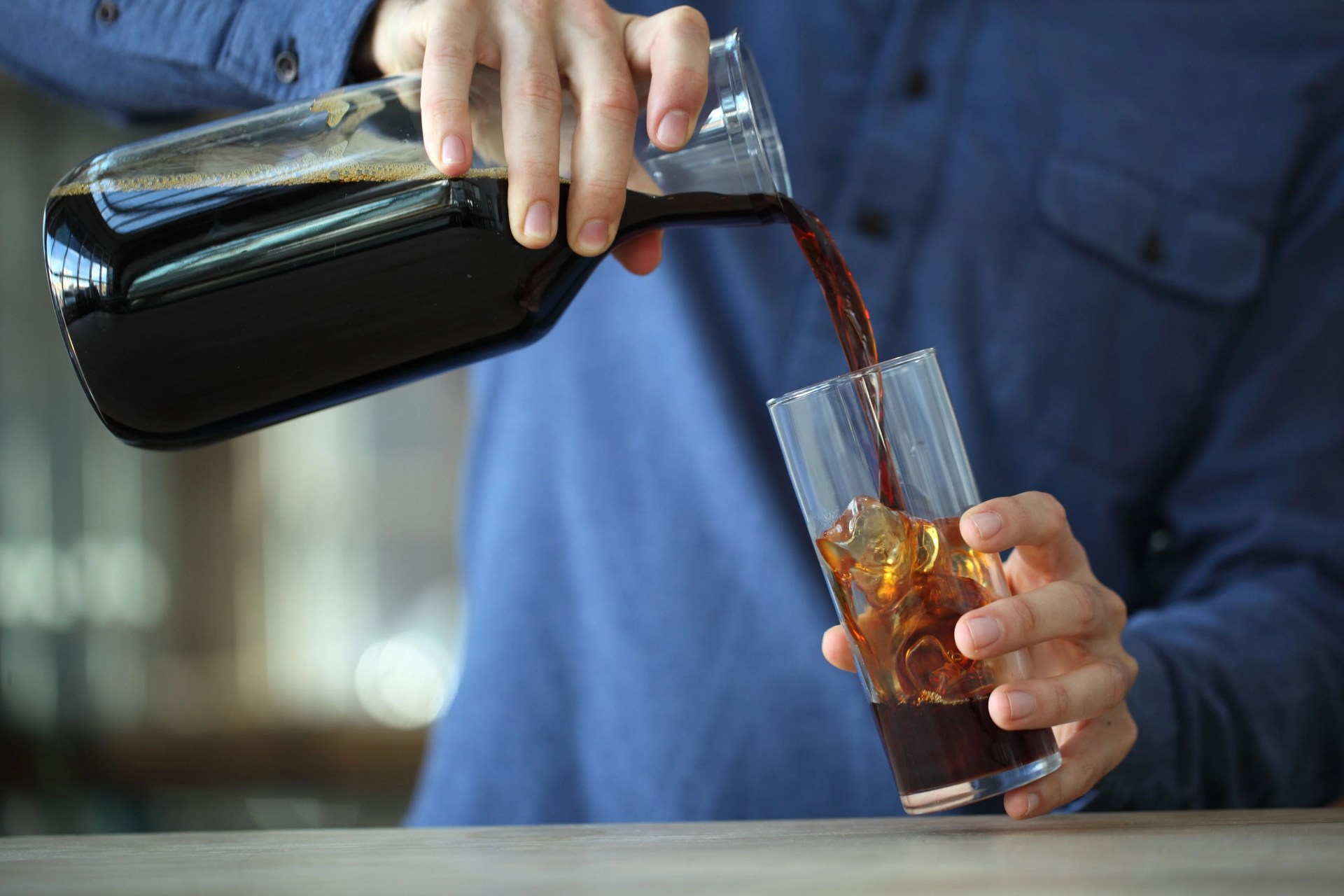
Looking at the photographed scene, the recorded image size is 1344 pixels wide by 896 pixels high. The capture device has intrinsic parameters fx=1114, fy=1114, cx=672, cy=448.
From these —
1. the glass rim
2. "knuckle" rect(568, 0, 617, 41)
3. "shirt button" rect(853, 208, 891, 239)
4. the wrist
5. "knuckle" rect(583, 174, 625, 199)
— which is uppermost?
the wrist

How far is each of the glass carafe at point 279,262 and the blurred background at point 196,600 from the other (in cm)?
235

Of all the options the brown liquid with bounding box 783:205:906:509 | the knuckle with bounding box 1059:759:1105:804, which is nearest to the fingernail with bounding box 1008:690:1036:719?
the knuckle with bounding box 1059:759:1105:804

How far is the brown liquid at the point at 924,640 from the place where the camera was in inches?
25.2

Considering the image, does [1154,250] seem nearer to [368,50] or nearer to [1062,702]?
[1062,702]

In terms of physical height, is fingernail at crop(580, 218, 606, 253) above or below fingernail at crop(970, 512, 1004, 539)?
above

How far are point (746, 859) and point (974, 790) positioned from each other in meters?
0.17

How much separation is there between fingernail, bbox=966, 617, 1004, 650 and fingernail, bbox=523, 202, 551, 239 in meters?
0.33

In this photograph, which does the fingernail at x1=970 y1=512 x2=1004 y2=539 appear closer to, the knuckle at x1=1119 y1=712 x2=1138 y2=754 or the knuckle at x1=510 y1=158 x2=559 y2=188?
the knuckle at x1=1119 y1=712 x2=1138 y2=754

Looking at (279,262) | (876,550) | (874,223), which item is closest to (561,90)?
(279,262)

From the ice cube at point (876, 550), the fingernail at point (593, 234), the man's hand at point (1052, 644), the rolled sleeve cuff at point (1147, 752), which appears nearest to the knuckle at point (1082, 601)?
the man's hand at point (1052, 644)

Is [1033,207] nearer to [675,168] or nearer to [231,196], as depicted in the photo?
[675,168]

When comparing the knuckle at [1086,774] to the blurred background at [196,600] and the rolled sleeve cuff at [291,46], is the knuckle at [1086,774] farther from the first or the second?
the blurred background at [196,600]

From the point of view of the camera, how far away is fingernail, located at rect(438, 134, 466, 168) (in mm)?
650

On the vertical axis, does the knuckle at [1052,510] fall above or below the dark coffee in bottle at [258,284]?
below
